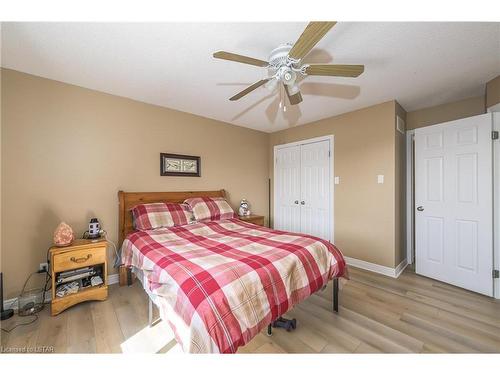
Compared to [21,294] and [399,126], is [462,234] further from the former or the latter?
[21,294]

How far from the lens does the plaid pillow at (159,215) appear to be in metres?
2.46

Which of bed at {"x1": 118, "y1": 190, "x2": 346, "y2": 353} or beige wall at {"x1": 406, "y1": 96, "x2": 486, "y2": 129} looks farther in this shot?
beige wall at {"x1": 406, "y1": 96, "x2": 486, "y2": 129}

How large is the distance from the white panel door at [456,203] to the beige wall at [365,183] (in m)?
0.40

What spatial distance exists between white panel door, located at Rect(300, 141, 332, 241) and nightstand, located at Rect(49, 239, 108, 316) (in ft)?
9.87

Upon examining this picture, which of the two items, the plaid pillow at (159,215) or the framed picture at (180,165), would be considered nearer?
the plaid pillow at (159,215)

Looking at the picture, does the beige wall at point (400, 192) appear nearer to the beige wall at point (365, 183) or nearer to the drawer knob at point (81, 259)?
the beige wall at point (365, 183)

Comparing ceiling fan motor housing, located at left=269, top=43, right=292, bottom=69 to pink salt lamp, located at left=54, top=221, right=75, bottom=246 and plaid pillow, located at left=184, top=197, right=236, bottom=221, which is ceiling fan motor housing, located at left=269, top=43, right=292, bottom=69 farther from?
pink salt lamp, located at left=54, top=221, right=75, bottom=246

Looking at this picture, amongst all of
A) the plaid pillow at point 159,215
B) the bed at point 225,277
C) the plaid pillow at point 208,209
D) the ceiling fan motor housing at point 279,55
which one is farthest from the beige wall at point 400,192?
the plaid pillow at point 159,215

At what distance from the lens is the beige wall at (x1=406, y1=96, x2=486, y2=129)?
262cm

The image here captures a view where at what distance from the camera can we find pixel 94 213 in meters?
2.47

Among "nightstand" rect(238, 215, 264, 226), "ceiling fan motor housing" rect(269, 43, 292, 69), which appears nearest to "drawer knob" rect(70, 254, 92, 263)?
"nightstand" rect(238, 215, 264, 226)
